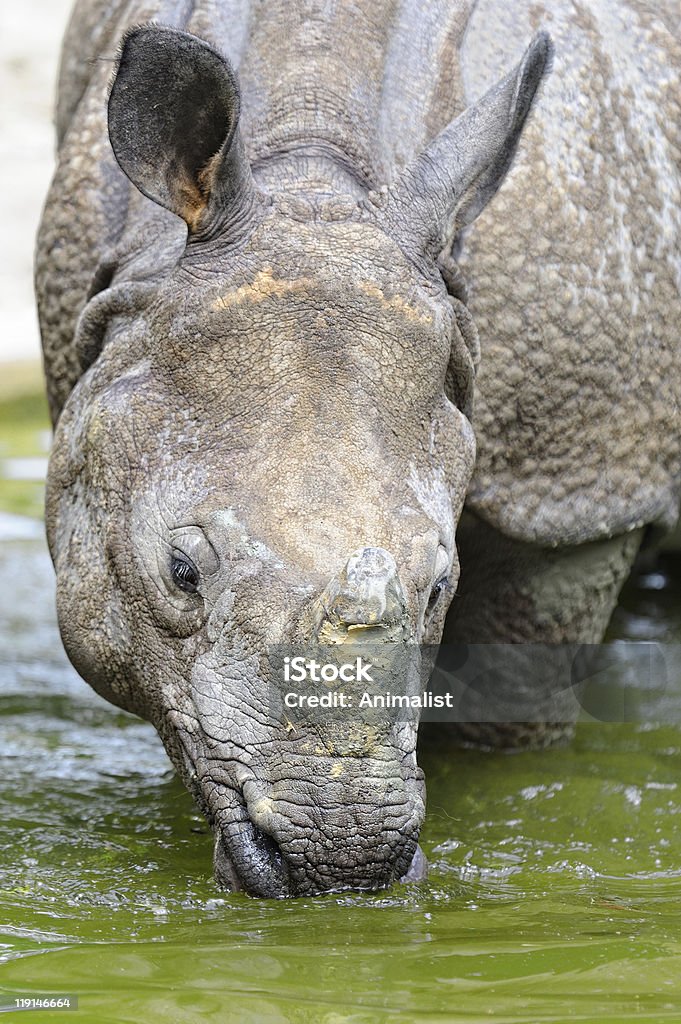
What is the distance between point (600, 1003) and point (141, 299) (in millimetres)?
2848

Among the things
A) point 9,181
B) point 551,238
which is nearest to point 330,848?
point 551,238

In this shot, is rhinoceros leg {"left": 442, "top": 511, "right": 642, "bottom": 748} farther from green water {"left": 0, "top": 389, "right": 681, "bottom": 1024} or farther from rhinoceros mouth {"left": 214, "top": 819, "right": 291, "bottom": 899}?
rhinoceros mouth {"left": 214, "top": 819, "right": 291, "bottom": 899}

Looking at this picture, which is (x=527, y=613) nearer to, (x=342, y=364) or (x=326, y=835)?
(x=342, y=364)

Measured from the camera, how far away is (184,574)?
5.09 metres

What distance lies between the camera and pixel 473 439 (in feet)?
18.9

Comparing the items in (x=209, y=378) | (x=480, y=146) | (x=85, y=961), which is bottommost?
(x=85, y=961)

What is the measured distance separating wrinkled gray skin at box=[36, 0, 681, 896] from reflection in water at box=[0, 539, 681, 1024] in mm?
266

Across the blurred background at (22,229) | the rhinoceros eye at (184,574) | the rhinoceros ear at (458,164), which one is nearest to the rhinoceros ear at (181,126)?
the rhinoceros ear at (458,164)

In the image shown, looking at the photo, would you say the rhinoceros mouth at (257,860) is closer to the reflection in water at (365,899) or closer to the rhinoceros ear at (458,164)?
the reflection in water at (365,899)

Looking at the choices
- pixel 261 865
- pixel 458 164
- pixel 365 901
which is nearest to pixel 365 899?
pixel 365 901

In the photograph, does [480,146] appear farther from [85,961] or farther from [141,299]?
[85,961]

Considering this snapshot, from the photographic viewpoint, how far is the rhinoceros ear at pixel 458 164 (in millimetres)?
5660

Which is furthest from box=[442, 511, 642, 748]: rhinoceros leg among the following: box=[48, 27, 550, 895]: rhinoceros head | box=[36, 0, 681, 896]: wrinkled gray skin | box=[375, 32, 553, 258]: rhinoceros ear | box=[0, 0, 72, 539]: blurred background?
box=[0, 0, 72, 539]: blurred background

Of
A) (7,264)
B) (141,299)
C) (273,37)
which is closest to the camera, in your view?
(141,299)
